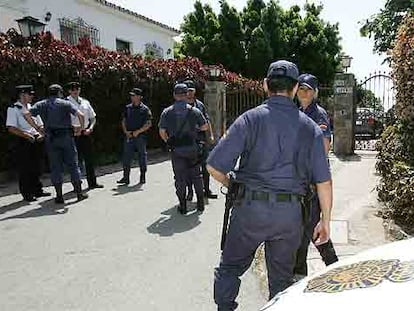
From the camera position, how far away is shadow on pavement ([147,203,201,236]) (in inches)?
253

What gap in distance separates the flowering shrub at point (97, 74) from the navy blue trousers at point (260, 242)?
7108 mm

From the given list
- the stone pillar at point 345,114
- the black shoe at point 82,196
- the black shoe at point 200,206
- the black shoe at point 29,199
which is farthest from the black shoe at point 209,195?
the stone pillar at point 345,114

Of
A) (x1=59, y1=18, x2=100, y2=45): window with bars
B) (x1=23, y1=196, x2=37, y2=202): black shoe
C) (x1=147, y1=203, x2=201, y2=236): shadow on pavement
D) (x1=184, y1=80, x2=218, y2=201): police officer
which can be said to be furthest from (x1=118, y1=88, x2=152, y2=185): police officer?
(x1=59, y1=18, x2=100, y2=45): window with bars

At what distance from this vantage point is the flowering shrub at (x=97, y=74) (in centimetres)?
954

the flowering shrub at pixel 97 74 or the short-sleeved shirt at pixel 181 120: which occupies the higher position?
the flowering shrub at pixel 97 74

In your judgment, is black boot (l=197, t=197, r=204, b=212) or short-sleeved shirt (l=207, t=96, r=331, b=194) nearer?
short-sleeved shirt (l=207, t=96, r=331, b=194)

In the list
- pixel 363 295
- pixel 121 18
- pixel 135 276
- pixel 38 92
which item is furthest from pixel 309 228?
pixel 121 18

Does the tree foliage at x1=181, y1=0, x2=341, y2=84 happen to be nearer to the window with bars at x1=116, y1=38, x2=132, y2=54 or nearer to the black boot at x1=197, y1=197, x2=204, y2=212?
the window with bars at x1=116, y1=38, x2=132, y2=54

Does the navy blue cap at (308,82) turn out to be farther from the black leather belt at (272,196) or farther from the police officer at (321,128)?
the black leather belt at (272,196)

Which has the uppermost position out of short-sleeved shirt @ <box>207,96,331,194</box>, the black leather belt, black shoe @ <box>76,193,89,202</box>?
short-sleeved shirt @ <box>207,96,331,194</box>

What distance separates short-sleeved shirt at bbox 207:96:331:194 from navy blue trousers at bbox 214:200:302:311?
0.13 meters

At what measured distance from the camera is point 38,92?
401 inches

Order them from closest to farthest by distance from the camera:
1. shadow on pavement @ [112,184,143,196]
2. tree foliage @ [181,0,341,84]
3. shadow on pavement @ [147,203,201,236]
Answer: shadow on pavement @ [147,203,201,236], shadow on pavement @ [112,184,143,196], tree foliage @ [181,0,341,84]

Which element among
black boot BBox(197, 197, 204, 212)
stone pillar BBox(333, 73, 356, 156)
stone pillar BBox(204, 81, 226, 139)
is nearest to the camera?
black boot BBox(197, 197, 204, 212)
